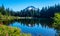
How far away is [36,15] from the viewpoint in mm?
107062

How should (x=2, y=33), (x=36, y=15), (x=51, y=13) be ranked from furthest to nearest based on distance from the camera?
(x=36, y=15), (x=51, y=13), (x=2, y=33)

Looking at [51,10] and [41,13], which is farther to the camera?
[41,13]

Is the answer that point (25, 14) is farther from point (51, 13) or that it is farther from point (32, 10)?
point (51, 13)

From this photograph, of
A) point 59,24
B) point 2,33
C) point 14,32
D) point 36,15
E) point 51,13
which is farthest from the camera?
point 36,15

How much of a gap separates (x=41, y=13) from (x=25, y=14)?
8280 millimetres

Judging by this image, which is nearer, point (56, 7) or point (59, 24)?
point (59, 24)

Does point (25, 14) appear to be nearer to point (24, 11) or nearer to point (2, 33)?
point (24, 11)

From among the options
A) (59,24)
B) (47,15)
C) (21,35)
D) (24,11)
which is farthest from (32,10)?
(21,35)

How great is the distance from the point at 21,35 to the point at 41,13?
9221 cm

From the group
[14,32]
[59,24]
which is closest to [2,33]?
[14,32]

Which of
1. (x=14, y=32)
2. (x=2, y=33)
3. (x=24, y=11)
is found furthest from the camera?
(x=24, y=11)

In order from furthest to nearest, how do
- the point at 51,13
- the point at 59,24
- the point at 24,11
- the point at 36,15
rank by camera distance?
the point at 24,11
the point at 36,15
the point at 51,13
the point at 59,24

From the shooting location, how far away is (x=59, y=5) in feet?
330

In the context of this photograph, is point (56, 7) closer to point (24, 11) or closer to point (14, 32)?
point (24, 11)
